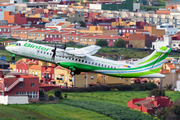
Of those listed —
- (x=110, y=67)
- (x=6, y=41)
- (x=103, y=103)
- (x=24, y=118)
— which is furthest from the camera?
(x=6, y=41)

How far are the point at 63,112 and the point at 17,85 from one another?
1302 cm

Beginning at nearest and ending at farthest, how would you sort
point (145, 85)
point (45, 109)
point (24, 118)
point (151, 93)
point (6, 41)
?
→ point (24, 118)
point (45, 109)
point (151, 93)
point (145, 85)
point (6, 41)

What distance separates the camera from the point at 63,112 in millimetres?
116062

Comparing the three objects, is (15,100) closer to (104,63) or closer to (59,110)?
(59,110)

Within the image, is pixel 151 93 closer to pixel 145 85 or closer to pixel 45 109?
pixel 145 85

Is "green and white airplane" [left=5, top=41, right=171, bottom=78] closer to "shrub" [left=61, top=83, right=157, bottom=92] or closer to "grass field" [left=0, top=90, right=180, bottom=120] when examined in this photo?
"grass field" [left=0, top=90, right=180, bottom=120]

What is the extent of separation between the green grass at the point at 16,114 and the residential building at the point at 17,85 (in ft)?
21.5

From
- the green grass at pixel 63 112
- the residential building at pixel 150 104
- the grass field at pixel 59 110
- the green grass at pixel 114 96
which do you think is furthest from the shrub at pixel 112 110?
the green grass at pixel 114 96

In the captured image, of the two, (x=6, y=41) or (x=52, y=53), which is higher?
(x=52, y=53)

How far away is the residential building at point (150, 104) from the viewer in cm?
12281

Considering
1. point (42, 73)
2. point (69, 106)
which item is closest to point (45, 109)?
point (69, 106)

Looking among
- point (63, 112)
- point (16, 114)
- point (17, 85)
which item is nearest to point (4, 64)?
point (17, 85)

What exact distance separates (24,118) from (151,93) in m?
39.1

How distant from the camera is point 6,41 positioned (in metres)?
200
